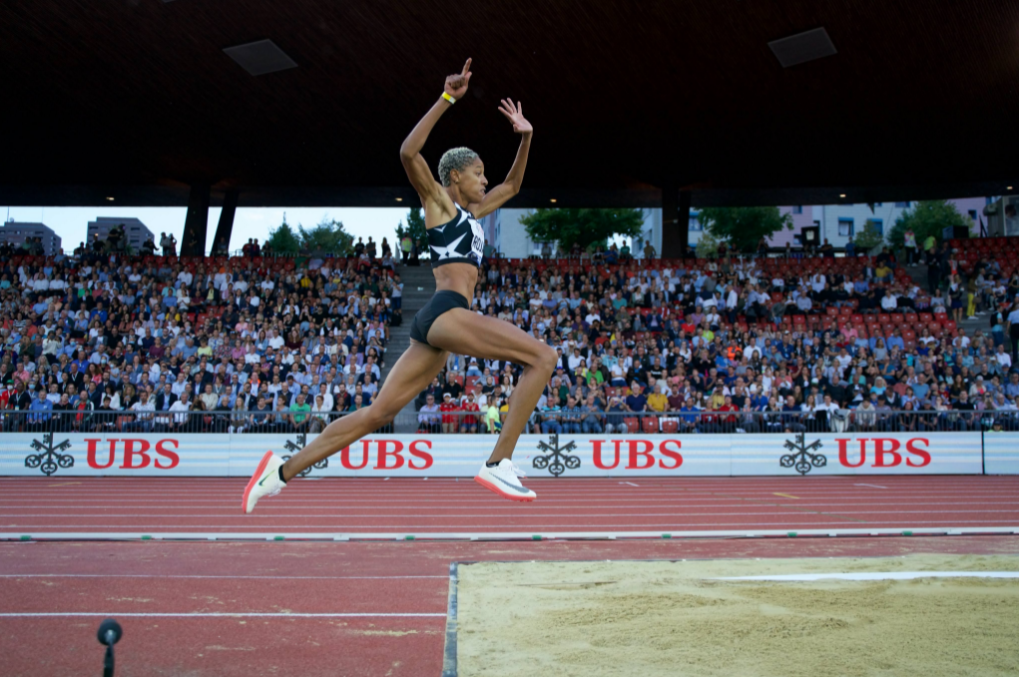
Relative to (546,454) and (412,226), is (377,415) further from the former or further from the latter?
(412,226)

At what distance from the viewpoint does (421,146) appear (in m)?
4.74

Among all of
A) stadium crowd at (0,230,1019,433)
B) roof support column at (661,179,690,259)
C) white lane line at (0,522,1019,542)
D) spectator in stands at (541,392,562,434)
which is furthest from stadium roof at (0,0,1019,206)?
white lane line at (0,522,1019,542)

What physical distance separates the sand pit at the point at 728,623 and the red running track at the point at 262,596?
50cm

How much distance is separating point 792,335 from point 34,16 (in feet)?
61.7

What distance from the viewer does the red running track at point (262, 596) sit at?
192 inches

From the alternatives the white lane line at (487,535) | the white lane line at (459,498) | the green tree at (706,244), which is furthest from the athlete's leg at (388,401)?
the green tree at (706,244)

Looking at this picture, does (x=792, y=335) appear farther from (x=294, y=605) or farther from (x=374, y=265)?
(x=294, y=605)

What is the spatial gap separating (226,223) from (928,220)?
44.7 meters

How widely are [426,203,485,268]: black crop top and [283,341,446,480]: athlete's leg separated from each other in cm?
55

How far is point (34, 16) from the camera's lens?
16.7 metres

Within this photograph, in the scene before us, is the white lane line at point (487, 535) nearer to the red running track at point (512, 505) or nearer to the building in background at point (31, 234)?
the red running track at point (512, 505)

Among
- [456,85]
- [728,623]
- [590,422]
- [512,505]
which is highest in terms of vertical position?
[456,85]

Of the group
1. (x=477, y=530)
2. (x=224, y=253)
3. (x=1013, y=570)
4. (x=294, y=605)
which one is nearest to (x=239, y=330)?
(x=224, y=253)

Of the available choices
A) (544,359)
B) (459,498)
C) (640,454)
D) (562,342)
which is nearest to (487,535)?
(459,498)
